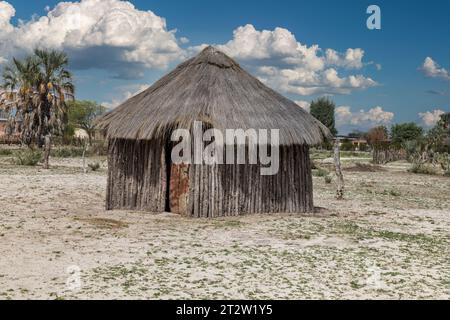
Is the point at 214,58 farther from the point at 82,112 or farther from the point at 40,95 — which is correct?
the point at 82,112

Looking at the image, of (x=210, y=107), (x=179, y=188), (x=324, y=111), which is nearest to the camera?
(x=210, y=107)

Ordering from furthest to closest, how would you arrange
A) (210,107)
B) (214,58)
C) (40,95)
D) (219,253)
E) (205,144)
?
(40,95), (214,58), (210,107), (205,144), (219,253)

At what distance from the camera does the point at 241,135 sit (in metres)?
11.3

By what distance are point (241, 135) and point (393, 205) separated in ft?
18.4

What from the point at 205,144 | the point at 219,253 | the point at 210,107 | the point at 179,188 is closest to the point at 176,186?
the point at 179,188

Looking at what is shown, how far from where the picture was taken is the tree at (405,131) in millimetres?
68188

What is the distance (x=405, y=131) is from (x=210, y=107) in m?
62.8

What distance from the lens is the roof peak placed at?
12.9 m

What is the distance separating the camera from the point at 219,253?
26.2ft

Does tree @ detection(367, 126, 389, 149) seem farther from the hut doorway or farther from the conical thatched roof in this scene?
the hut doorway

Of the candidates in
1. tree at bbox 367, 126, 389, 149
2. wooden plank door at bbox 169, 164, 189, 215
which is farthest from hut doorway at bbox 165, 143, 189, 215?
tree at bbox 367, 126, 389, 149

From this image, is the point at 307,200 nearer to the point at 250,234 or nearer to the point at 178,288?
the point at 250,234
